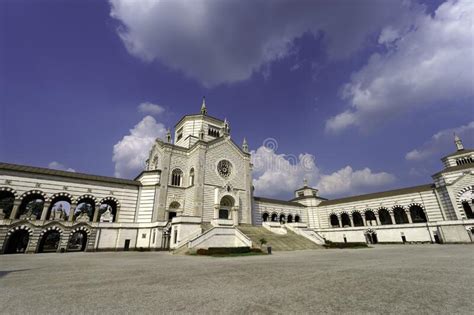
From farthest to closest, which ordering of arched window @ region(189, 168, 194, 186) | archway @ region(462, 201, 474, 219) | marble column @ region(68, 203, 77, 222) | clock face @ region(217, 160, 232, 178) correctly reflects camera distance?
clock face @ region(217, 160, 232, 178), archway @ region(462, 201, 474, 219), arched window @ region(189, 168, 194, 186), marble column @ region(68, 203, 77, 222)

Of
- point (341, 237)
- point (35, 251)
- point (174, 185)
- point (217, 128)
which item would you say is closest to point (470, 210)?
point (341, 237)

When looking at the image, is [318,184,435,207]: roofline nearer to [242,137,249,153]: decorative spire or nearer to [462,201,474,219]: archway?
[462,201,474,219]: archway

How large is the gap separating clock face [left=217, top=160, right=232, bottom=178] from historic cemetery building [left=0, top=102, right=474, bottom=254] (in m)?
0.19

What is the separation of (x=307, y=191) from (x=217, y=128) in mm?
32494

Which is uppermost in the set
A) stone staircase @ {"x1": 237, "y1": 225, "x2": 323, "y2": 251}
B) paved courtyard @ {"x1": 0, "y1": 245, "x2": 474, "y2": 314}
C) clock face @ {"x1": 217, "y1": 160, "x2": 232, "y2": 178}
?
clock face @ {"x1": 217, "y1": 160, "x2": 232, "y2": 178}

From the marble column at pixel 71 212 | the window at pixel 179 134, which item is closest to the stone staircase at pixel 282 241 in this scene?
the marble column at pixel 71 212

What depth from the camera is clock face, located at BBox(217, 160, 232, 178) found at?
35994 mm

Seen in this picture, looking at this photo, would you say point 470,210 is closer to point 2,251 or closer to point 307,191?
point 307,191

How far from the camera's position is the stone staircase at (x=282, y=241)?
25428mm

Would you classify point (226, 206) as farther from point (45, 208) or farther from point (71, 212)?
point (45, 208)

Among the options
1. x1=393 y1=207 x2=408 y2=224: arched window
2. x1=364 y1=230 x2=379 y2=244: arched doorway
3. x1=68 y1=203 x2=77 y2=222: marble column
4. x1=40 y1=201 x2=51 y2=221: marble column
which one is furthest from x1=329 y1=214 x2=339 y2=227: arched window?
x1=40 y1=201 x2=51 y2=221: marble column

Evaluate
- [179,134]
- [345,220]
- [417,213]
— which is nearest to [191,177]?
[179,134]

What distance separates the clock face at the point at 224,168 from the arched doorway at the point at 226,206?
391 centimetres

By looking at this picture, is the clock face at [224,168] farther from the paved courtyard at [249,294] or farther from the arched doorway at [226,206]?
the paved courtyard at [249,294]
